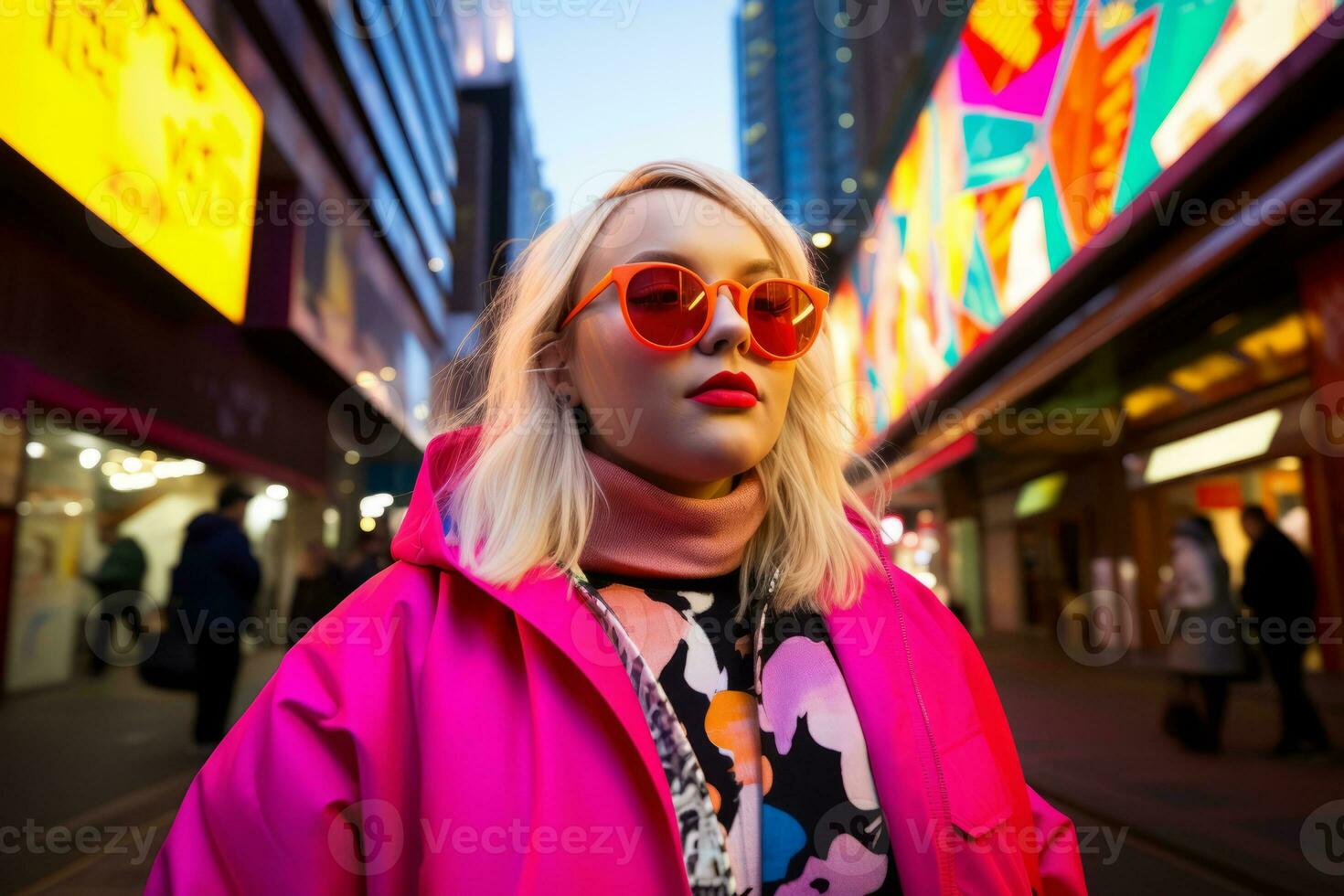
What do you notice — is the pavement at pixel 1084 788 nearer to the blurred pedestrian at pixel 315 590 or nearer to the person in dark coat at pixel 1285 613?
the person in dark coat at pixel 1285 613

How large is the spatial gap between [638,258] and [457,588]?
614mm

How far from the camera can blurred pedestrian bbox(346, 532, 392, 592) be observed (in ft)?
18.7

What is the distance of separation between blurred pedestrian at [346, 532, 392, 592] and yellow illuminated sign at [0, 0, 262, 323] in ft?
9.69

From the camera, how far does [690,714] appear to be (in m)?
1.23

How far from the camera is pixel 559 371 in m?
1.55

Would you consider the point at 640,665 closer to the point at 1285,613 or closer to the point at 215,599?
the point at 215,599

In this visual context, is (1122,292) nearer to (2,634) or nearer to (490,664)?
(490,664)

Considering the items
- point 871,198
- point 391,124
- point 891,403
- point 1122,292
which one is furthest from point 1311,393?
A: point 391,124

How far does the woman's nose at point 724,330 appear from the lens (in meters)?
1.31

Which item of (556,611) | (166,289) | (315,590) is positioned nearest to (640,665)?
(556,611)
